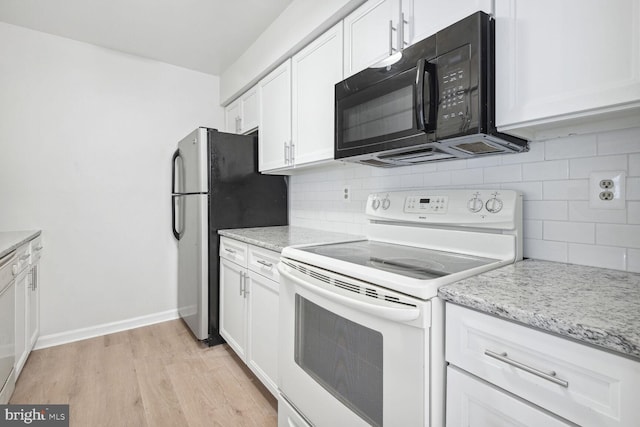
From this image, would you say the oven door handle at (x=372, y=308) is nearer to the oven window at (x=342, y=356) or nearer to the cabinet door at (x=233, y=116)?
the oven window at (x=342, y=356)

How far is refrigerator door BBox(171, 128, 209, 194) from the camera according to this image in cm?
230

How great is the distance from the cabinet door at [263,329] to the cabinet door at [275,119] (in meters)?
0.85

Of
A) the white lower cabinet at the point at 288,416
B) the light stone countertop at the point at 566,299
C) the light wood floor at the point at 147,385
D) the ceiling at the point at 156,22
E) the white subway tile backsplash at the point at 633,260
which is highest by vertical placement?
the ceiling at the point at 156,22

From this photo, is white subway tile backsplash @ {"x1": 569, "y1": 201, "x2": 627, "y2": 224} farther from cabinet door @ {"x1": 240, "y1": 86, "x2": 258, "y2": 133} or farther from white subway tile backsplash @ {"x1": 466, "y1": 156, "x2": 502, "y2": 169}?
cabinet door @ {"x1": 240, "y1": 86, "x2": 258, "y2": 133}

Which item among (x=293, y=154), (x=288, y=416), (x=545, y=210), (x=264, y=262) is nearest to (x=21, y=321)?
(x=264, y=262)

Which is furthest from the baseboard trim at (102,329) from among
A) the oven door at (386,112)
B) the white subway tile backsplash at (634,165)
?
the white subway tile backsplash at (634,165)

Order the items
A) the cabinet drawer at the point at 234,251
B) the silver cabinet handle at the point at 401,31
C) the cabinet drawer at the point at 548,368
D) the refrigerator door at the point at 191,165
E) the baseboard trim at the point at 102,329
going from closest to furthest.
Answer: the cabinet drawer at the point at 548,368 < the silver cabinet handle at the point at 401,31 < the cabinet drawer at the point at 234,251 < the refrigerator door at the point at 191,165 < the baseboard trim at the point at 102,329

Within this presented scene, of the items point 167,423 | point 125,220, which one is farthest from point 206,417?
point 125,220

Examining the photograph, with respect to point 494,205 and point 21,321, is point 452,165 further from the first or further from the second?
point 21,321

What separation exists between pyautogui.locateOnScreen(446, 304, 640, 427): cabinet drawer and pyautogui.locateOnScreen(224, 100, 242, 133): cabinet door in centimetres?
264

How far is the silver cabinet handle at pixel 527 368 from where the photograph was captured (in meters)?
0.64

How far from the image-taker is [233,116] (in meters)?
3.07

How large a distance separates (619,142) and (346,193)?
1374 mm

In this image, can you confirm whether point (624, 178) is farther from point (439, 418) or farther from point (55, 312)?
point (55, 312)
